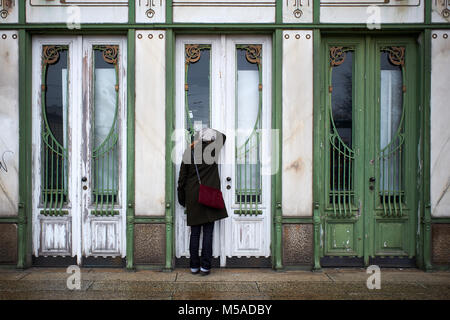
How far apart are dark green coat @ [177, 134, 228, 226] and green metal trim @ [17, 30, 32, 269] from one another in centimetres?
220

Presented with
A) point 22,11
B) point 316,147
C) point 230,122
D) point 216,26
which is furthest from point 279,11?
point 22,11

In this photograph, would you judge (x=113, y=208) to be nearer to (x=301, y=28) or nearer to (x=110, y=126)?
(x=110, y=126)

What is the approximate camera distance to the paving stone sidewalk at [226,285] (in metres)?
4.57

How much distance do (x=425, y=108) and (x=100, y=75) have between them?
15.4 ft

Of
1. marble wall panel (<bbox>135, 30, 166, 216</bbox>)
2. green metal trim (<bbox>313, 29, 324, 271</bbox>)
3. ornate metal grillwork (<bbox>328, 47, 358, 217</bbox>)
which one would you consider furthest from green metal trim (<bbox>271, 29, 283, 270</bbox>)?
marble wall panel (<bbox>135, 30, 166, 216</bbox>)

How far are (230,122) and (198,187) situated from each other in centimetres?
107

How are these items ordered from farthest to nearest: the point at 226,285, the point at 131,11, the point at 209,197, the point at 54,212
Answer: the point at 54,212, the point at 131,11, the point at 209,197, the point at 226,285

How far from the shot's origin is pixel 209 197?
521 centimetres

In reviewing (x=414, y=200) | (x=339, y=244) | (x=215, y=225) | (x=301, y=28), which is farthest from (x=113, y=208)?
(x=414, y=200)

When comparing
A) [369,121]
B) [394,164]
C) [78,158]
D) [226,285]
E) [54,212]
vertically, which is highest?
[369,121]

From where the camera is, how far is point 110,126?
567cm

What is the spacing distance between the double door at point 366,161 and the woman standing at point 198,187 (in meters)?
1.62

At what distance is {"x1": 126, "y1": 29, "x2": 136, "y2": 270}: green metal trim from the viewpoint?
5.41m

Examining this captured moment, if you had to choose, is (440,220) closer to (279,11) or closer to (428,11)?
(428,11)
